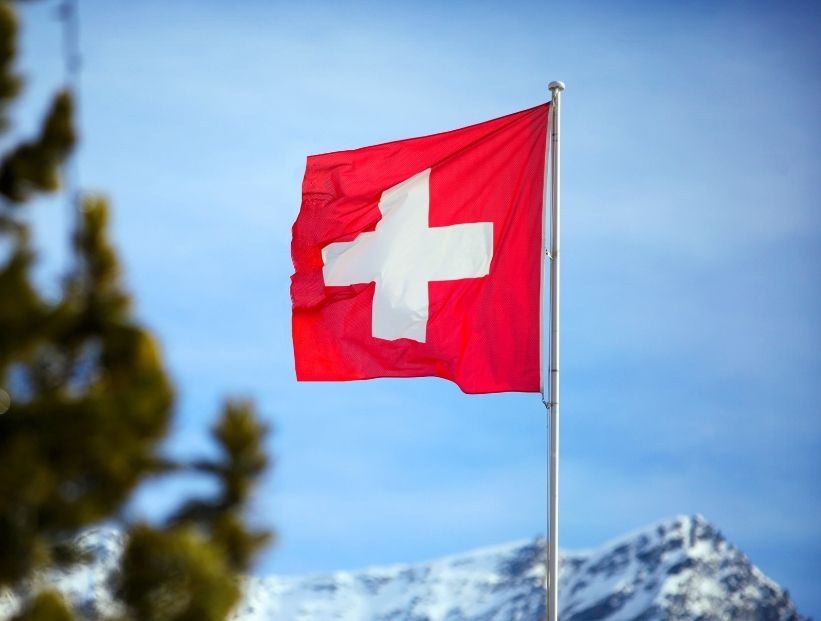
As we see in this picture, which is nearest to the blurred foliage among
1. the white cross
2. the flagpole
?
the flagpole

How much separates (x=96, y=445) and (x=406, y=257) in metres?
10.9

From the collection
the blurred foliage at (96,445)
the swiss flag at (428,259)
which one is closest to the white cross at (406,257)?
the swiss flag at (428,259)

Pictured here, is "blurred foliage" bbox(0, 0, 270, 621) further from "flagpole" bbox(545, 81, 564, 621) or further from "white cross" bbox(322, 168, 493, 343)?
"white cross" bbox(322, 168, 493, 343)

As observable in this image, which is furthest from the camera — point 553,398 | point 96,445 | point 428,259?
point 428,259

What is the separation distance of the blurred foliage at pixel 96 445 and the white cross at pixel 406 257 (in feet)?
31.8

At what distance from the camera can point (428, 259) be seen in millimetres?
17703

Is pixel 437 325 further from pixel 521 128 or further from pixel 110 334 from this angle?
pixel 110 334

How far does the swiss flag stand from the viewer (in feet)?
55.2

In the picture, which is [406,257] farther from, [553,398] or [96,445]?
[96,445]

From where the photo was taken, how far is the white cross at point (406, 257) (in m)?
17.3

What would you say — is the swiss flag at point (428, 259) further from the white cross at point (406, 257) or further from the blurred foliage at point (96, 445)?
the blurred foliage at point (96, 445)

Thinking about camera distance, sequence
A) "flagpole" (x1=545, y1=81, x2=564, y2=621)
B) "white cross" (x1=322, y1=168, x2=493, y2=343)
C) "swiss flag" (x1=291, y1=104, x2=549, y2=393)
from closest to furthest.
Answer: "flagpole" (x1=545, y1=81, x2=564, y2=621) < "swiss flag" (x1=291, y1=104, x2=549, y2=393) < "white cross" (x1=322, y1=168, x2=493, y2=343)

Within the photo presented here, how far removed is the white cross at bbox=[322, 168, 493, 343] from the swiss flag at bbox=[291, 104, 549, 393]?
1 centimetres

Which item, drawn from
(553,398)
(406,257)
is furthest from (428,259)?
(553,398)
